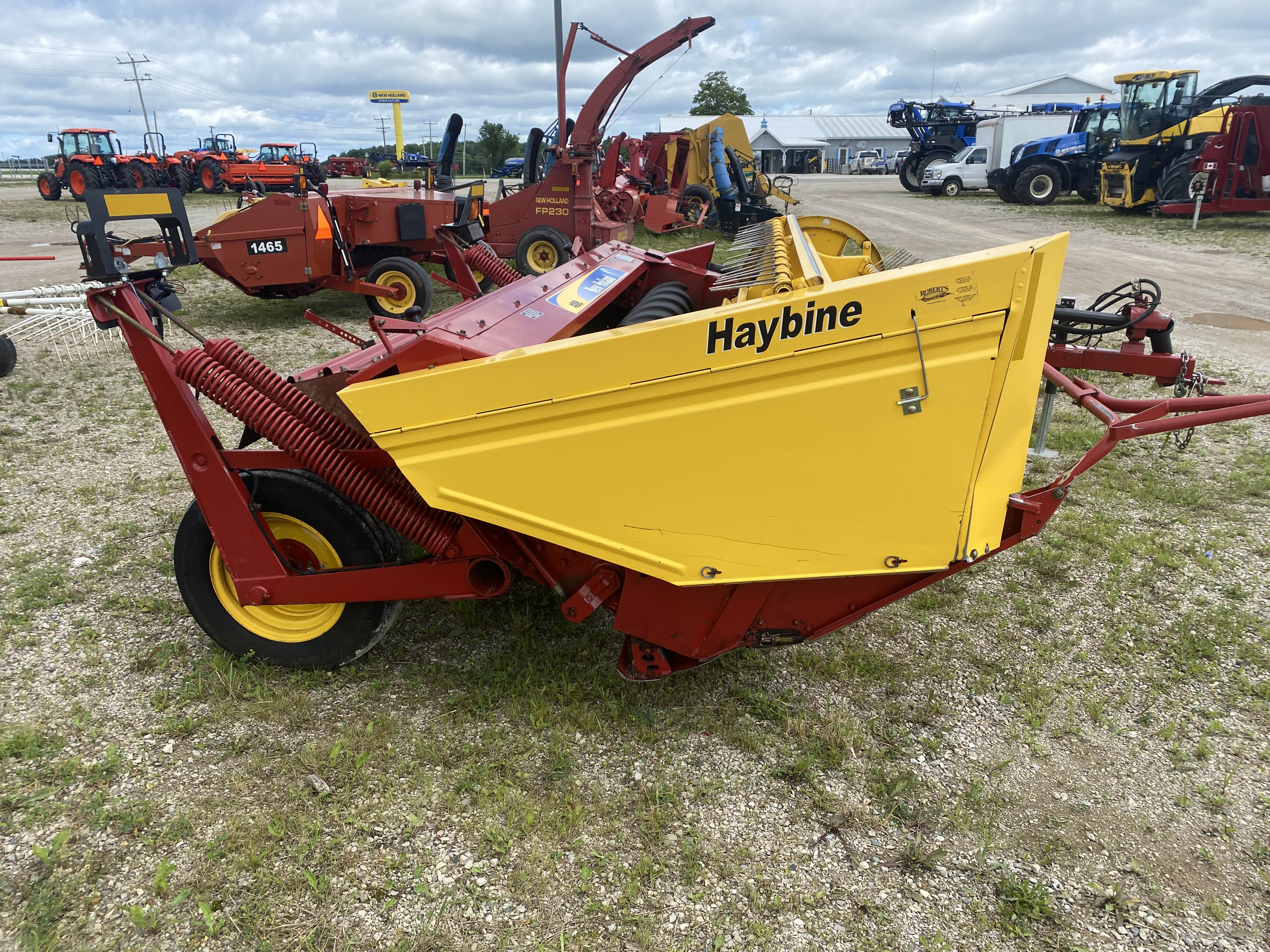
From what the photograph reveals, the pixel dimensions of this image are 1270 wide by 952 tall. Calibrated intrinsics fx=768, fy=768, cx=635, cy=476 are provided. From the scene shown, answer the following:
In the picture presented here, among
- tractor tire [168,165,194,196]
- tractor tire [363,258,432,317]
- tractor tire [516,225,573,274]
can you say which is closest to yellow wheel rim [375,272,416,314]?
tractor tire [363,258,432,317]

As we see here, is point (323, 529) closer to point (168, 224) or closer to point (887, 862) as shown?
point (168, 224)

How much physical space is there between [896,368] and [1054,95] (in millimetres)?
73602

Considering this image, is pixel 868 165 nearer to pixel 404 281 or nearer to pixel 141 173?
pixel 141 173

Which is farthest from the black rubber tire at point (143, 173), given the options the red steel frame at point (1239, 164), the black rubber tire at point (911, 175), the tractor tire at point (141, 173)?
the red steel frame at point (1239, 164)

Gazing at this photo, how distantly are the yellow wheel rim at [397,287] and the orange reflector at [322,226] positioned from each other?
0.70m

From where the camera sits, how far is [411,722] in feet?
9.18

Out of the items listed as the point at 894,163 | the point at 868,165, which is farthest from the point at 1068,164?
the point at 894,163

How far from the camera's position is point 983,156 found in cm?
2552

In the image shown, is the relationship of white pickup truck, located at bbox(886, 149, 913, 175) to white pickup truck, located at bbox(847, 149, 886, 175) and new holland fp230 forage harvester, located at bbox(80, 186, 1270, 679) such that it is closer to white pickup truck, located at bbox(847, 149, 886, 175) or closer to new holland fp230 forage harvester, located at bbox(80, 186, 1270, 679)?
white pickup truck, located at bbox(847, 149, 886, 175)

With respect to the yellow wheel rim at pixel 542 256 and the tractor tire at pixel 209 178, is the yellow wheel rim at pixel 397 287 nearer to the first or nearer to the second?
the yellow wheel rim at pixel 542 256

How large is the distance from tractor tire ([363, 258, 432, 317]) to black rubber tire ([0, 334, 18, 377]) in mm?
3254

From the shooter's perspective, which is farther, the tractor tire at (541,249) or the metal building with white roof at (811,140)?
the metal building with white roof at (811,140)

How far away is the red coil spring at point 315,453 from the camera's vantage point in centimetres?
271

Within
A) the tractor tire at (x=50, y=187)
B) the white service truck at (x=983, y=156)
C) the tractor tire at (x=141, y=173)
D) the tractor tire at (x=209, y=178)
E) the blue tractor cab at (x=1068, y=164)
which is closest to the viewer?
the blue tractor cab at (x=1068, y=164)
